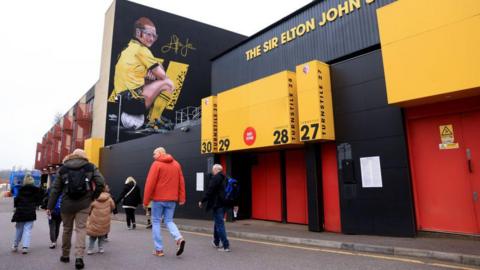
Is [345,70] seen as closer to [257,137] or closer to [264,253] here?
[257,137]

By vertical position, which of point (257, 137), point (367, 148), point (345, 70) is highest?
point (345, 70)

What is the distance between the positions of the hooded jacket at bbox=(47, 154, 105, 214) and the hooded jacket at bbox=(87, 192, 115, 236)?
0.91 meters

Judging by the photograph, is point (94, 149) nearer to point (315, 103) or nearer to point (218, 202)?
point (315, 103)

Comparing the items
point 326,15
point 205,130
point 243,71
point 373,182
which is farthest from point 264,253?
point 243,71

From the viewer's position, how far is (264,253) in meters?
6.72

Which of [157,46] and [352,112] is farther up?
[157,46]

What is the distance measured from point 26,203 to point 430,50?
31.7ft

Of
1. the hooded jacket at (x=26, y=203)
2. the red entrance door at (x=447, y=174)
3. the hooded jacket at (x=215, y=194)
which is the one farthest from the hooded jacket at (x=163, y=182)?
the red entrance door at (x=447, y=174)

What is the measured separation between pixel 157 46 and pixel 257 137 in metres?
18.7

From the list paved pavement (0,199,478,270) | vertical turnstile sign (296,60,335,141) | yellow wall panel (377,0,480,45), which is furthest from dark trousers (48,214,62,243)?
yellow wall panel (377,0,480,45)

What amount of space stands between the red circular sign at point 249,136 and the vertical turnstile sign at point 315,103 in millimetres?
2126
